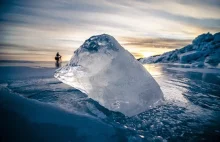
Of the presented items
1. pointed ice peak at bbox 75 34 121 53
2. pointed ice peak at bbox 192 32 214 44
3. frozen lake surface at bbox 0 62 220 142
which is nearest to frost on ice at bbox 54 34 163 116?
pointed ice peak at bbox 75 34 121 53

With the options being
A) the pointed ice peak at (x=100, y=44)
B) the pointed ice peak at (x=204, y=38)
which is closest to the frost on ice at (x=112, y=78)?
the pointed ice peak at (x=100, y=44)

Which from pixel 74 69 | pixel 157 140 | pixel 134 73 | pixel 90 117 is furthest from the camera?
pixel 74 69

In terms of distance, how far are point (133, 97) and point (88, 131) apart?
132 cm

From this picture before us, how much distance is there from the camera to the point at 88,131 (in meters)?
2.25

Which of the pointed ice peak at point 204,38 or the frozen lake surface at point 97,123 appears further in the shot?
the pointed ice peak at point 204,38

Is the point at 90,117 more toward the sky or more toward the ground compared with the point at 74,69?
more toward the ground

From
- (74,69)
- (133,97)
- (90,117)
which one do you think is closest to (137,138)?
(90,117)

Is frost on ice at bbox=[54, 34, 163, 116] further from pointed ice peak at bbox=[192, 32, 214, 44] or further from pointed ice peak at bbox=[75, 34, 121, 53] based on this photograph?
pointed ice peak at bbox=[192, 32, 214, 44]

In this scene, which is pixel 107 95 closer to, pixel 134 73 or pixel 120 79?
pixel 120 79

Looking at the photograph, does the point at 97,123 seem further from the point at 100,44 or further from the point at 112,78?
the point at 100,44

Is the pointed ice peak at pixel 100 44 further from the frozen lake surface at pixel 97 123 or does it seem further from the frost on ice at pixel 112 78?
the frozen lake surface at pixel 97 123

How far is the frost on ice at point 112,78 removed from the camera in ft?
10.6

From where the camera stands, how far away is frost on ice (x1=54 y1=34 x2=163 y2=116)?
3236 mm

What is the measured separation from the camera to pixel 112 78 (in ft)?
11.4
